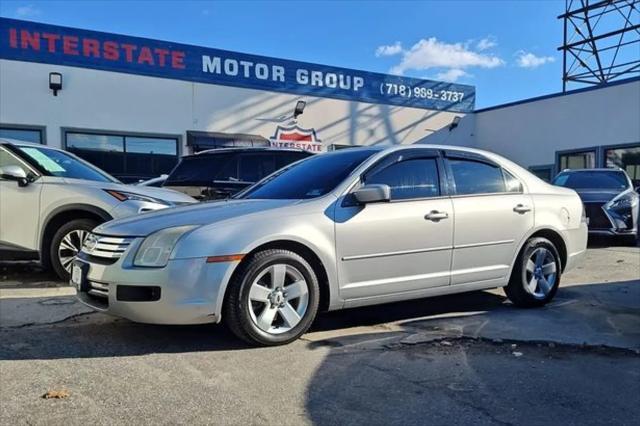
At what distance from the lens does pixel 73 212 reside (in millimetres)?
6723

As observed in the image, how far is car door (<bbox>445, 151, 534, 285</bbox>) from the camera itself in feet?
16.9

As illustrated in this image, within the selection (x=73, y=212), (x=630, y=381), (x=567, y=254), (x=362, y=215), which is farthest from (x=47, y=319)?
(x=567, y=254)

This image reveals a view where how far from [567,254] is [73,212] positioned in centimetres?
552

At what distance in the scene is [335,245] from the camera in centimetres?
448

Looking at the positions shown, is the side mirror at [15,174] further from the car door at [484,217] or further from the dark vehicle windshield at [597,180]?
the dark vehicle windshield at [597,180]

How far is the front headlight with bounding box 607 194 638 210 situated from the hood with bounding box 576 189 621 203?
10cm

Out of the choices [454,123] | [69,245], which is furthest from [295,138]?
[69,245]

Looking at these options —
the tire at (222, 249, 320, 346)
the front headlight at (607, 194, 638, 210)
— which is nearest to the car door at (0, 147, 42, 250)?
the tire at (222, 249, 320, 346)

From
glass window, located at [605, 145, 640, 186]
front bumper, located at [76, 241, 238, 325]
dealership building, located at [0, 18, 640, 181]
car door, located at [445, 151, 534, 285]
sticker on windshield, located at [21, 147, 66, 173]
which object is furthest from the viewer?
glass window, located at [605, 145, 640, 186]

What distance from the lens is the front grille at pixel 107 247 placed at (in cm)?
418

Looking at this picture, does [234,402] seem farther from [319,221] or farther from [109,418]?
[319,221]

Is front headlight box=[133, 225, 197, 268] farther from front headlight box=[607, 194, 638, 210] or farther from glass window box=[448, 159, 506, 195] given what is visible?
front headlight box=[607, 194, 638, 210]

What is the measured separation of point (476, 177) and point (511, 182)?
17.9 inches

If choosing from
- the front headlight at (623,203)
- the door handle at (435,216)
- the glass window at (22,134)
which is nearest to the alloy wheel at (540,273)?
the door handle at (435,216)
